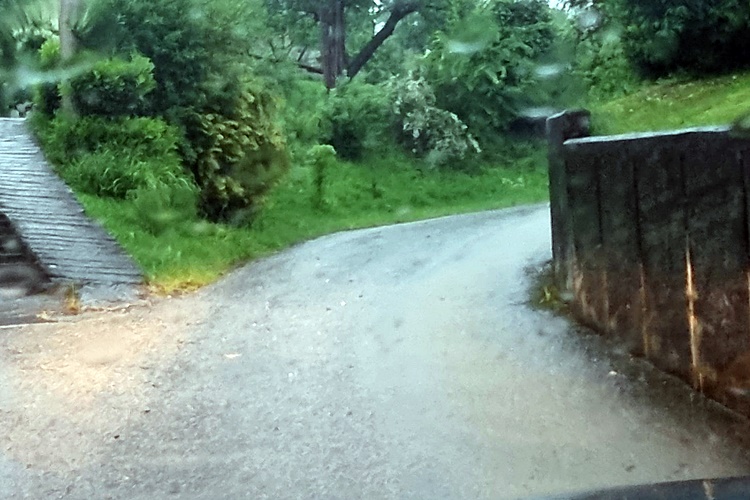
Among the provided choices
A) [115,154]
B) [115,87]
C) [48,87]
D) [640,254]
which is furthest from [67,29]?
[640,254]

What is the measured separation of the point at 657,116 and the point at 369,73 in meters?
22.3

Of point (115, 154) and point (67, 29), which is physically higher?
point (67, 29)

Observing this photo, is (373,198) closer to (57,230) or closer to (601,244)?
(57,230)

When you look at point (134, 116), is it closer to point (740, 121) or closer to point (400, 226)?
point (400, 226)

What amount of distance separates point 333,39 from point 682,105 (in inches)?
915

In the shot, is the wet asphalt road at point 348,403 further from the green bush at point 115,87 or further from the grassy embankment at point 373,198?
the green bush at point 115,87

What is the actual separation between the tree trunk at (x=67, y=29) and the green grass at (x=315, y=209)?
3299 mm

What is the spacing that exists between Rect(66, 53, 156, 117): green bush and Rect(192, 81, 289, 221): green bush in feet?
3.13

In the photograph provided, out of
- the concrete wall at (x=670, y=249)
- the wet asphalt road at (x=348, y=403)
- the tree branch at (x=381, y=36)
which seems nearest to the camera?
the wet asphalt road at (x=348, y=403)

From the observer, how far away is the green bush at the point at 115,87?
1529 centimetres

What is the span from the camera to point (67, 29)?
1645cm

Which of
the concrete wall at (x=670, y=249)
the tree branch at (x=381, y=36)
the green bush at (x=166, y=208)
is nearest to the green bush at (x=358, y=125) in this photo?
the tree branch at (x=381, y=36)

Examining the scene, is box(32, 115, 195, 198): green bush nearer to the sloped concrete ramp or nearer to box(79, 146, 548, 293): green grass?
the sloped concrete ramp

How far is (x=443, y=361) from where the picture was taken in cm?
738
